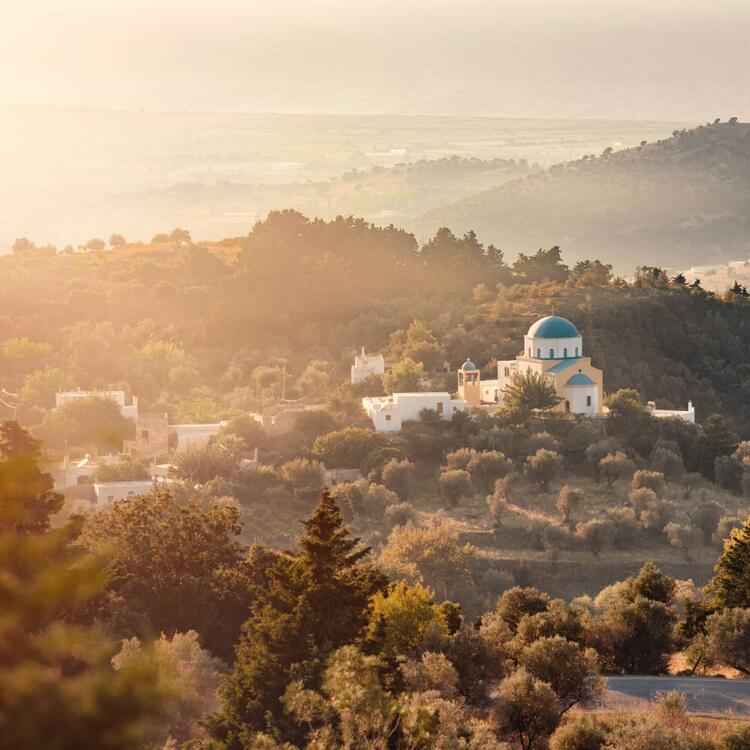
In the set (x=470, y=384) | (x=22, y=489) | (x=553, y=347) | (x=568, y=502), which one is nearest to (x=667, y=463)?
(x=568, y=502)

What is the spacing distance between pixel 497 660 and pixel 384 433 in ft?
88.8

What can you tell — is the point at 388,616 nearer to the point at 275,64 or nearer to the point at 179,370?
the point at 179,370

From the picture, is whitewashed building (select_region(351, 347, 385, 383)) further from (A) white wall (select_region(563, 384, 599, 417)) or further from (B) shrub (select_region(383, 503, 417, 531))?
(B) shrub (select_region(383, 503, 417, 531))

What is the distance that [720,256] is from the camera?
143000 mm

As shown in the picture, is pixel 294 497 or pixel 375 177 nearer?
pixel 294 497

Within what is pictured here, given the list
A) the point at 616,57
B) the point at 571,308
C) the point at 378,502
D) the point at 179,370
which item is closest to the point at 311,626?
the point at 378,502

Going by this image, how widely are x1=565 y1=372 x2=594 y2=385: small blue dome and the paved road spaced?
2722 centimetres

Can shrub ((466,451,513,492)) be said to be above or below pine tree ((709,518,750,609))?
below

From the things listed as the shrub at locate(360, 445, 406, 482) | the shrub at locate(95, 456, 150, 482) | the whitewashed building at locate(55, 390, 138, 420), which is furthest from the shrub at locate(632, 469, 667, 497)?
the whitewashed building at locate(55, 390, 138, 420)

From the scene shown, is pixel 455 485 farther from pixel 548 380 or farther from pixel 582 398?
pixel 582 398

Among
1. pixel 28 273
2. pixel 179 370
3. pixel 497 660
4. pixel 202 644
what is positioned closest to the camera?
pixel 497 660

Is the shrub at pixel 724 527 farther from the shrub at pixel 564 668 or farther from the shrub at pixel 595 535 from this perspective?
the shrub at pixel 564 668

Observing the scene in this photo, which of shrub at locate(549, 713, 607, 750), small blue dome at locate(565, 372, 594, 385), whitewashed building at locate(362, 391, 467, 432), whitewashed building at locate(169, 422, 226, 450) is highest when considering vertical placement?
shrub at locate(549, 713, 607, 750)

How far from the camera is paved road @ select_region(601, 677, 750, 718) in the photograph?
2409 cm
